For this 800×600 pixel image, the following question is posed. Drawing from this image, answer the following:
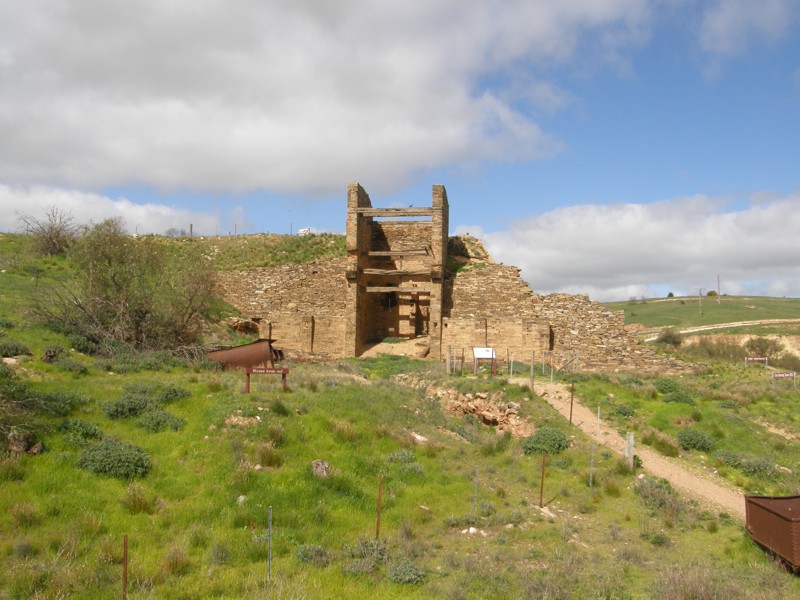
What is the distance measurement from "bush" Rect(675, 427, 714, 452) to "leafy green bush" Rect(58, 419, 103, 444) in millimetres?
14052

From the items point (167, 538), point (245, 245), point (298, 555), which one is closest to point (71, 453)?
point (167, 538)

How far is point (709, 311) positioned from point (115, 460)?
82.8 m

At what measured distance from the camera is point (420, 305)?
30.3 meters

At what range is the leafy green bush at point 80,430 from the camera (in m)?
10.9

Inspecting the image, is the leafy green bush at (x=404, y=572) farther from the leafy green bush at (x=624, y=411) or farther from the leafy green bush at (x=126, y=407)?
the leafy green bush at (x=624, y=411)

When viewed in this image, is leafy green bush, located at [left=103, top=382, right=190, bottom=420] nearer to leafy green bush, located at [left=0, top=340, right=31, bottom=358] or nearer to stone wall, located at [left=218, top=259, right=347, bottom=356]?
leafy green bush, located at [left=0, top=340, right=31, bottom=358]

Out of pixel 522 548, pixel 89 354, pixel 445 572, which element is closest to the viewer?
pixel 445 572

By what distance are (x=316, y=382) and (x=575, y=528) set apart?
8239 millimetres

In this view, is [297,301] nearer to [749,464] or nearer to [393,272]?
[393,272]

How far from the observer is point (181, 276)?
21.7 metres

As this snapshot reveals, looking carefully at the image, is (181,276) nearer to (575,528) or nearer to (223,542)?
(223,542)

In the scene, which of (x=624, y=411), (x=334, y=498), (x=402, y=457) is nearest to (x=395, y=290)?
(x=624, y=411)

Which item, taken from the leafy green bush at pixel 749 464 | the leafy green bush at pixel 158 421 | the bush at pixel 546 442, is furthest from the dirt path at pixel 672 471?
the leafy green bush at pixel 158 421

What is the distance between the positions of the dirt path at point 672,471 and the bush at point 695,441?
0.93m
